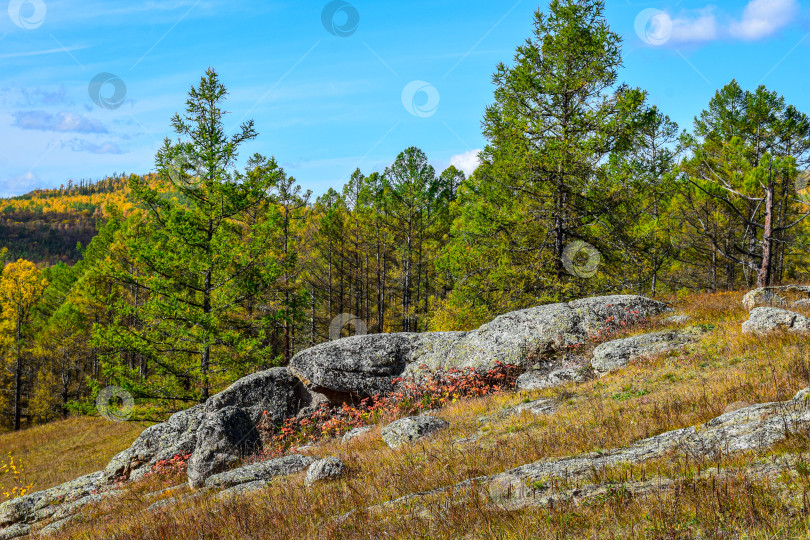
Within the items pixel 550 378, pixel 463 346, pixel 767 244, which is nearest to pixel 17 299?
pixel 463 346

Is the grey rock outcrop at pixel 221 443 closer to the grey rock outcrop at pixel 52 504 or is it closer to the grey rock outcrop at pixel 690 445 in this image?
the grey rock outcrop at pixel 52 504

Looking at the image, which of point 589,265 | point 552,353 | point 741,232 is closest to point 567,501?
point 552,353

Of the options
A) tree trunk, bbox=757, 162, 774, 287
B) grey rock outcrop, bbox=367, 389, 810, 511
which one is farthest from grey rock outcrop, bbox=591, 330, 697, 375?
tree trunk, bbox=757, 162, 774, 287

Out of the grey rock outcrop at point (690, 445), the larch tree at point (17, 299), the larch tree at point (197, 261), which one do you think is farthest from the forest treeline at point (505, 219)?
the larch tree at point (17, 299)

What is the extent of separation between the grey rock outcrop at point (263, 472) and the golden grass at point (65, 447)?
14807 millimetres

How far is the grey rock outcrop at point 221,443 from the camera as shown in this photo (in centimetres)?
956

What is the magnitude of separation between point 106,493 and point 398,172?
23.4 metres

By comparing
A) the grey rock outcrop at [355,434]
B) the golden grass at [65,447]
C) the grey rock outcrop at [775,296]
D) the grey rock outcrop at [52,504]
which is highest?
the grey rock outcrop at [775,296]

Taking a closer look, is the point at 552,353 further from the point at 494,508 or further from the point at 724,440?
the point at 494,508

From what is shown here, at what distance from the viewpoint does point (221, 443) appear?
33.2 feet

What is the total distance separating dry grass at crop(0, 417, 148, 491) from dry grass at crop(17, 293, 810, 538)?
12.6 metres

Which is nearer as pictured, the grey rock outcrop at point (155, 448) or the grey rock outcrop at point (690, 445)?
the grey rock outcrop at point (690, 445)

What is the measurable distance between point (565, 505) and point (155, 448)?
11835 mm

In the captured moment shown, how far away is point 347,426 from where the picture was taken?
11641 mm
